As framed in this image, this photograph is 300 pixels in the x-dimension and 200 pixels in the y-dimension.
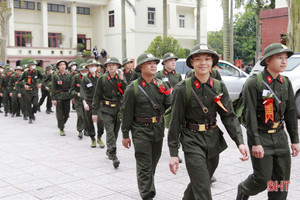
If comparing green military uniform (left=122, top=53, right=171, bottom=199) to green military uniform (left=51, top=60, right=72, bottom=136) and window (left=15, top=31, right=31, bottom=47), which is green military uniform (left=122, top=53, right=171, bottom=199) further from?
window (left=15, top=31, right=31, bottom=47)

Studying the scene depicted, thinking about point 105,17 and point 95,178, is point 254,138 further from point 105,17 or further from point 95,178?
point 105,17

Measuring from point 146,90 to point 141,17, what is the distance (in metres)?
40.0

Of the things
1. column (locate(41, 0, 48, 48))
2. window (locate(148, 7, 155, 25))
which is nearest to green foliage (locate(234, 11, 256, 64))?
window (locate(148, 7, 155, 25))

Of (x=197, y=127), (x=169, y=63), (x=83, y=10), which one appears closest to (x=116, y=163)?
(x=169, y=63)

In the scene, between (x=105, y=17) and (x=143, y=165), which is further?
(x=105, y=17)

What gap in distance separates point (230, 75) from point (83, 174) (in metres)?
10.3

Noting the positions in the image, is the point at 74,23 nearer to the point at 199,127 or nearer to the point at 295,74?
the point at 295,74

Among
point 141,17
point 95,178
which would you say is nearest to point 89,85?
point 95,178

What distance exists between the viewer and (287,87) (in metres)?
4.55

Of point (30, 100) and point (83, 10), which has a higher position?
point (83, 10)

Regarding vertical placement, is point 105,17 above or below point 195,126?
above

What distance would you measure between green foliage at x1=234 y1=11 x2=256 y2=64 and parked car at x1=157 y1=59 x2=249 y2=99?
155ft

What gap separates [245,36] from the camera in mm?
63531

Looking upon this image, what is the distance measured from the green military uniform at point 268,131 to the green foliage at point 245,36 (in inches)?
2335
